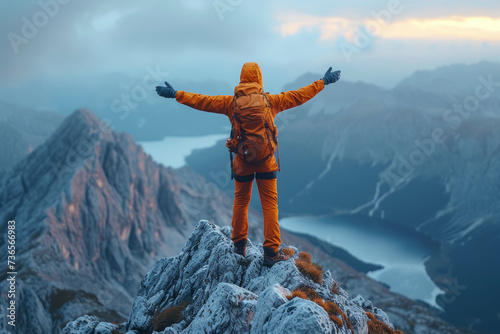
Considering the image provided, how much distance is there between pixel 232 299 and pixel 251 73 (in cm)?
820

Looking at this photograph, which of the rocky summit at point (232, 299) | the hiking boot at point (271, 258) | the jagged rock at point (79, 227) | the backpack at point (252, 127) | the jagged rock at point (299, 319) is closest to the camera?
the jagged rock at point (299, 319)

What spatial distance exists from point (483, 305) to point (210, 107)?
21933 cm

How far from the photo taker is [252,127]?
13883mm

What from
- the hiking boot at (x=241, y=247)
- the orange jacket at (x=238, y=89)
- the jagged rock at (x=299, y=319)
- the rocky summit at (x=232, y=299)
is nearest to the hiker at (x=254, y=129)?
the orange jacket at (x=238, y=89)

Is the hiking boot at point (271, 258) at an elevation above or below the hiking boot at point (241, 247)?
below

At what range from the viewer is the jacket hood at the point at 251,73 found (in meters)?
14.4

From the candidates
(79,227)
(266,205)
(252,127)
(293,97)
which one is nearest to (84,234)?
(79,227)

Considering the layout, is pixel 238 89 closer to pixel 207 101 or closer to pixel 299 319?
pixel 207 101

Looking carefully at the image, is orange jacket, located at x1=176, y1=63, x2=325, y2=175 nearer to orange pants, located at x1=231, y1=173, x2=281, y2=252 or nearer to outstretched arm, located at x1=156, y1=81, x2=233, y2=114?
outstretched arm, located at x1=156, y1=81, x2=233, y2=114

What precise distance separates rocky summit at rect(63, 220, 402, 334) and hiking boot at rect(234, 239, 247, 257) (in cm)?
19

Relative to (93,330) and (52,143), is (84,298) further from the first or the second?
(52,143)

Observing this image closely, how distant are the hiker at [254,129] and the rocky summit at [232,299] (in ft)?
4.59

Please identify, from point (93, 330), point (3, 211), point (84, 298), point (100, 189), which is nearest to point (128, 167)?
point (100, 189)

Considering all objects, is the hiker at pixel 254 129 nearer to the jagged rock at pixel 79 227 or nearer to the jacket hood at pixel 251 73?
the jacket hood at pixel 251 73
